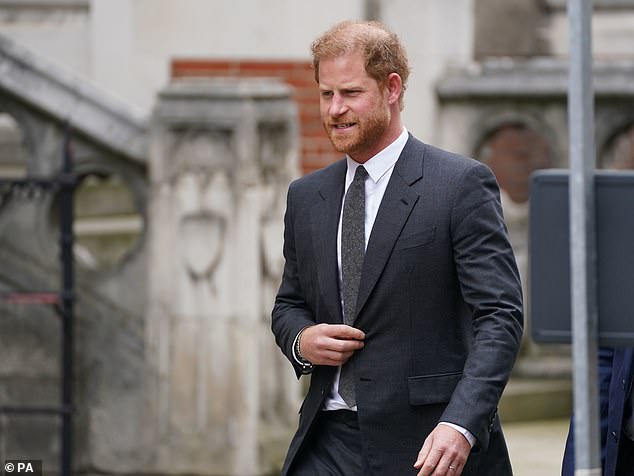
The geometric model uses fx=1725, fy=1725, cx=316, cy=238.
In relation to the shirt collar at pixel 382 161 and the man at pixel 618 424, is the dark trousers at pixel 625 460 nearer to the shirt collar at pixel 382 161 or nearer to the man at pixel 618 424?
the man at pixel 618 424

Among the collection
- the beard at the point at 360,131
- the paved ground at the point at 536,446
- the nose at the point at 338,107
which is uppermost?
the nose at the point at 338,107

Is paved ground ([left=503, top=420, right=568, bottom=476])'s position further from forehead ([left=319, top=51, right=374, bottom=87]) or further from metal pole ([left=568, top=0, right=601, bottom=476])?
metal pole ([left=568, top=0, right=601, bottom=476])

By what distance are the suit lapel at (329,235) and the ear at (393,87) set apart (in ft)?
0.97

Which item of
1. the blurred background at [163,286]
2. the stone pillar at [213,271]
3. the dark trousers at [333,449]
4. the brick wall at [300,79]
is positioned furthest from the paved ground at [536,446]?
the dark trousers at [333,449]

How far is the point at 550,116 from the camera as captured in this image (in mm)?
8820

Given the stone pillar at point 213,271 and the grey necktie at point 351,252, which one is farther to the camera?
the stone pillar at point 213,271

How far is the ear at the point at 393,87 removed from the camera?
4570 mm

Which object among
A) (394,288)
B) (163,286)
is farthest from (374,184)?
(163,286)

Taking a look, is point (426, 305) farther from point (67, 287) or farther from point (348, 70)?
point (67, 287)

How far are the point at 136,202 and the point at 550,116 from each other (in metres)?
2.27

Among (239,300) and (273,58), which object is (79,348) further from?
(273,58)

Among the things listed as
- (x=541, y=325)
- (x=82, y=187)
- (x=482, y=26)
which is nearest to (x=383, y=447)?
(x=541, y=325)

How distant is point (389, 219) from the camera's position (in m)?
4.59

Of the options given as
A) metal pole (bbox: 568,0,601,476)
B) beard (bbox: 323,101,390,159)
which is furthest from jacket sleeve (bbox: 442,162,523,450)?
metal pole (bbox: 568,0,601,476)
